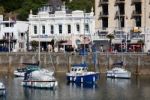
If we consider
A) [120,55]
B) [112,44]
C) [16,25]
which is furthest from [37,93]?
[16,25]

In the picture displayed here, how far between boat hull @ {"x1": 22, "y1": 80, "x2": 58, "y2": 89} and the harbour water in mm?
898

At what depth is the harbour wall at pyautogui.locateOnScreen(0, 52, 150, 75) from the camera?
132250 mm

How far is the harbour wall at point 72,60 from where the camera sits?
13225 centimetres

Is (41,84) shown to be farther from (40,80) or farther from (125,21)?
(125,21)

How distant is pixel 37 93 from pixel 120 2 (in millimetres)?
46105

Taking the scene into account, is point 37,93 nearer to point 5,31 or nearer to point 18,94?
point 18,94

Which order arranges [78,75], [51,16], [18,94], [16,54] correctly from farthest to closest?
1. [51,16]
2. [16,54]
3. [78,75]
4. [18,94]

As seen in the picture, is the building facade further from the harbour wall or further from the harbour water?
the harbour water

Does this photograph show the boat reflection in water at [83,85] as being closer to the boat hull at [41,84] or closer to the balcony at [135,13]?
the boat hull at [41,84]

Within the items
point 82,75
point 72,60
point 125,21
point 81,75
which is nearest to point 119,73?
point 81,75

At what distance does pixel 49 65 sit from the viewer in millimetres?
140500

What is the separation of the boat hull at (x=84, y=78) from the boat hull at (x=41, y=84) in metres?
7.79

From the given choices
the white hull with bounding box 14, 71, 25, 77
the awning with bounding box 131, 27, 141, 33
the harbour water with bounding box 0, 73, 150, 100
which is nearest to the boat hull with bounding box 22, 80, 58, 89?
the harbour water with bounding box 0, 73, 150, 100

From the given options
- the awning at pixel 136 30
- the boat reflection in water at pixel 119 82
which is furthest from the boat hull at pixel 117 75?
the awning at pixel 136 30
